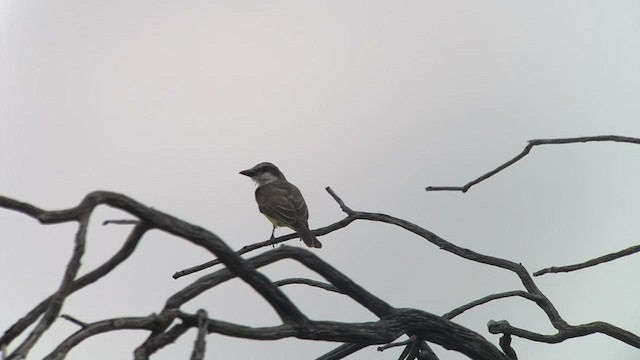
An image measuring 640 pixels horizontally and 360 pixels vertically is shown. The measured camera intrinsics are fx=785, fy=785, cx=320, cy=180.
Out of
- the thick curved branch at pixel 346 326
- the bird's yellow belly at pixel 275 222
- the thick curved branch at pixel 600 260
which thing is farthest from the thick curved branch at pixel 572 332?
the bird's yellow belly at pixel 275 222

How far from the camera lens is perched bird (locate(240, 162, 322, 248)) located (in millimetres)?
6311

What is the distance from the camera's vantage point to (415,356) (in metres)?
1.79

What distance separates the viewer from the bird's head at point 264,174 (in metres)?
7.89

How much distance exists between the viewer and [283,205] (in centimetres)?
674

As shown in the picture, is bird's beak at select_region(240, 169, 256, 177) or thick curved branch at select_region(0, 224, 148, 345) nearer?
thick curved branch at select_region(0, 224, 148, 345)

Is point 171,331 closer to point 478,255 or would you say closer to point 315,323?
point 315,323

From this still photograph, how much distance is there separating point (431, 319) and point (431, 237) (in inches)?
34.3

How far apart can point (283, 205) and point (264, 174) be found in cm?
131

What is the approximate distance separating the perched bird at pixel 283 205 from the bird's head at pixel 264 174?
4 centimetres

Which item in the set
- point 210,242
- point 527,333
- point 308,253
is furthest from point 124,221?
point 527,333

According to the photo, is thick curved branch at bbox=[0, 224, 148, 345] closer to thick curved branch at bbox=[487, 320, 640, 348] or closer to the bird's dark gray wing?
thick curved branch at bbox=[487, 320, 640, 348]

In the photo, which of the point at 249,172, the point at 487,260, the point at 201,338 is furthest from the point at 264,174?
the point at 201,338

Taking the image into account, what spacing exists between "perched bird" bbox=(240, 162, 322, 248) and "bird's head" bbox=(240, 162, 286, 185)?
42mm

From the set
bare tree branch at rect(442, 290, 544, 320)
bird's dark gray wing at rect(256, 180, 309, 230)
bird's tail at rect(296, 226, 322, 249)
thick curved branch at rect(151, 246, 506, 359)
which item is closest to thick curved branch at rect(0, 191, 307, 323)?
thick curved branch at rect(151, 246, 506, 359)
